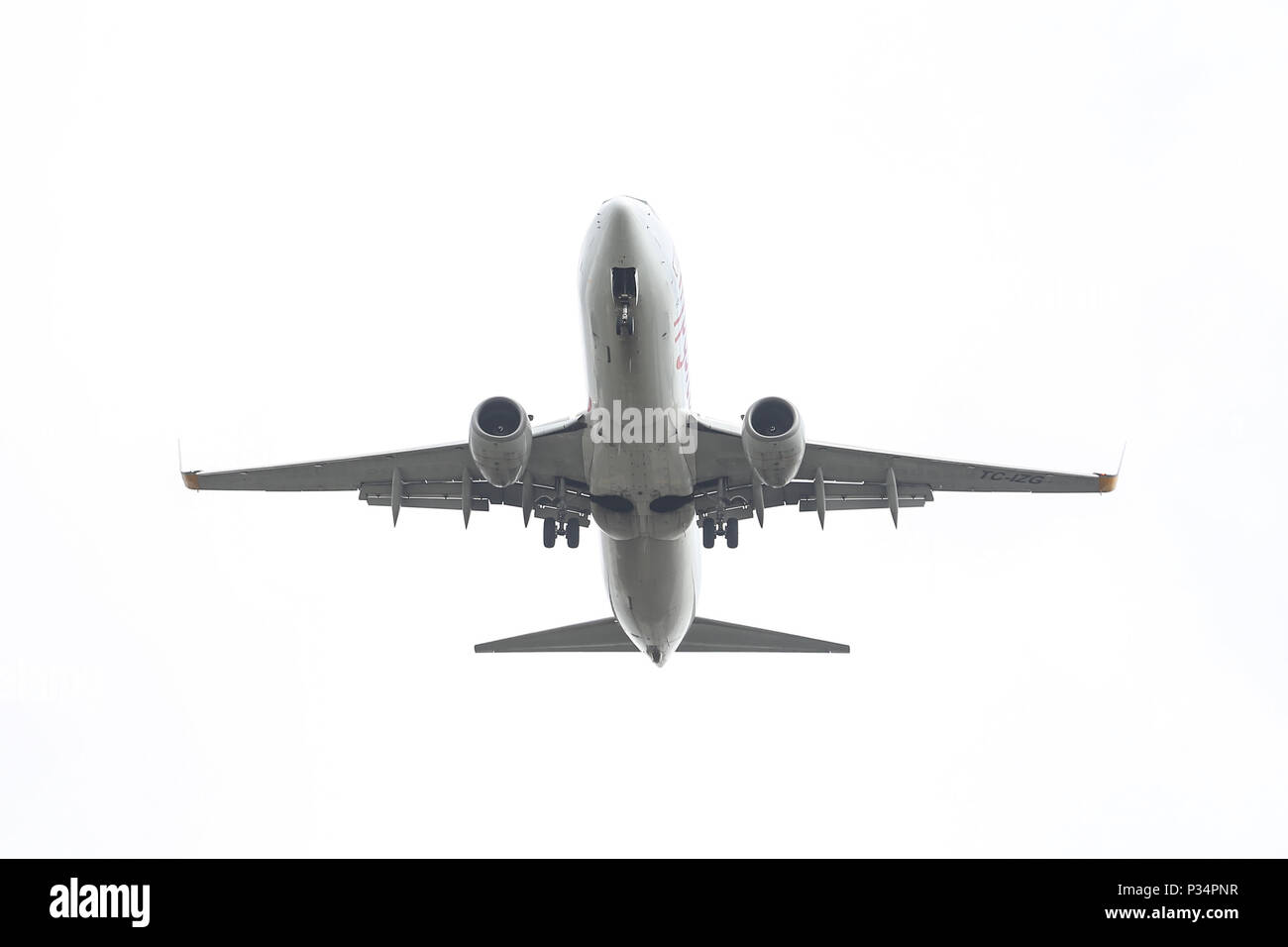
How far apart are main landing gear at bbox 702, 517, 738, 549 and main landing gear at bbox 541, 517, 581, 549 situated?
2.66m

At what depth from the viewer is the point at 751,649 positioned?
1287 inches

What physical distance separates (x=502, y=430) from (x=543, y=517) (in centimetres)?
536

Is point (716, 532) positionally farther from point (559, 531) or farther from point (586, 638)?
point (586, 638)

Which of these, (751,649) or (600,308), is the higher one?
(600,308)

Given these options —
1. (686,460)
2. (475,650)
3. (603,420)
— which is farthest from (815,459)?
(475,650)

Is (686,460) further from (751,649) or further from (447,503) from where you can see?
(751,649)

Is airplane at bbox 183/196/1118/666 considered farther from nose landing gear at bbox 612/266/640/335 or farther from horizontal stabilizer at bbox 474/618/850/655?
horizontal stabilizer at bbox 474/618/850/655

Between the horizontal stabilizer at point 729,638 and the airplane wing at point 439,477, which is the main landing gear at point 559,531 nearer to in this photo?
the airplane wing at point 439,477

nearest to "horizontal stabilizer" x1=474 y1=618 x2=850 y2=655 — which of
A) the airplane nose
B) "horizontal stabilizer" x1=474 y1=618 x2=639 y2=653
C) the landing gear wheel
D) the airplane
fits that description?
"horizontal stabilizer" x1=474 y1=618 x2=639 y2=653

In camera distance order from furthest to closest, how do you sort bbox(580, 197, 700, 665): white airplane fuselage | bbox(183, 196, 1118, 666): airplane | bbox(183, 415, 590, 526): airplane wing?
bbox(183, 415, 590, 526): airplane wing → bbox(183, 196, 1118, 666): airplane → bbox(580, 197, 700, 665): white airplane fuselage

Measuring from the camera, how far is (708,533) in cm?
2712

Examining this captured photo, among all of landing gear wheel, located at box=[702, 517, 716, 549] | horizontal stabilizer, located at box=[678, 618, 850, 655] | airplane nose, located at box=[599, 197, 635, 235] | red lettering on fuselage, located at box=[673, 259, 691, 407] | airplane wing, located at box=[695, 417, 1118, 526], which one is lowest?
horizontal stabilizer, located at box=[678, 618, 850, 655]

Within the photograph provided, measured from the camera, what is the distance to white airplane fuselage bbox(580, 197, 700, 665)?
2133cm

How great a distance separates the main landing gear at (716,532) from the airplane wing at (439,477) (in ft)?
8.21
